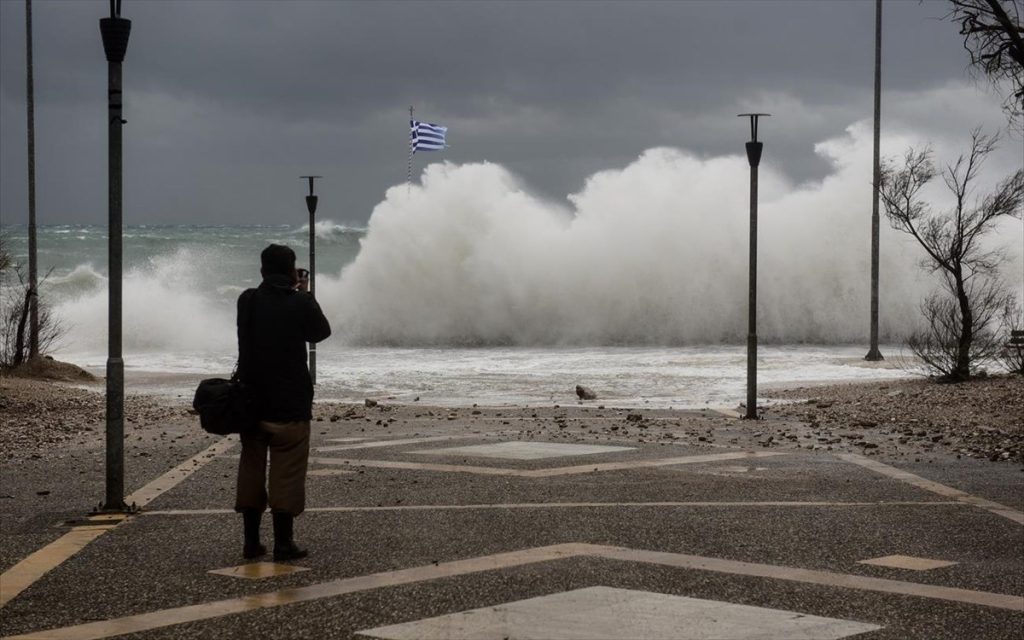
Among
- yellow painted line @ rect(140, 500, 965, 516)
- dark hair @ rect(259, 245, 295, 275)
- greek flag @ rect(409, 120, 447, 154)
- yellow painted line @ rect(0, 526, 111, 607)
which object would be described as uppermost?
greek flag @ rect(409, 120, 447, 154)

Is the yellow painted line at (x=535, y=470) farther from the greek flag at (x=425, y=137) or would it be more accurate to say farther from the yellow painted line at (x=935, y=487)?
the greek flag at (x=425, y=137)

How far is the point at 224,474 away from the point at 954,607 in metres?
7.83

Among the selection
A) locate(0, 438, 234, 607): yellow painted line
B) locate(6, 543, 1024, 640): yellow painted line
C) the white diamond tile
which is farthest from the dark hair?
the white diamond tile

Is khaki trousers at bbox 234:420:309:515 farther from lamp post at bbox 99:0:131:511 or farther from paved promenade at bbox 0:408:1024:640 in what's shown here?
lamp post at bbox 99:0:131:511

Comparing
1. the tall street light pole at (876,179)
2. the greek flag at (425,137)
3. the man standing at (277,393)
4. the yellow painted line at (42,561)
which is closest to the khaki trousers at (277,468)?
the man standing at (277,393)

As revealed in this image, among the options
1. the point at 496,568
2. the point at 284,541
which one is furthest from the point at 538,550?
the point at 284,541

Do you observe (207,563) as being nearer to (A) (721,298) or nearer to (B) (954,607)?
(B) (954,607)

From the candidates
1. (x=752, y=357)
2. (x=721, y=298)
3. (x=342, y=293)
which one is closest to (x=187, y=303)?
(x=342, y=293)

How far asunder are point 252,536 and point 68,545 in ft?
4.39

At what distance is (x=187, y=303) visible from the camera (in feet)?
175

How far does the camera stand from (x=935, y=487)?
12727mm

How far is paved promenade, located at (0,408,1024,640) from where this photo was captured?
24.0 ft

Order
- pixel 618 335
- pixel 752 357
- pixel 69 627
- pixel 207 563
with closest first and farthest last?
pixel 69 627 → pixel 207 563 → pixel 752 357 → pixel 618 335

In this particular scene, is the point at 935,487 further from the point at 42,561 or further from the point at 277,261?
the point at 42,561
